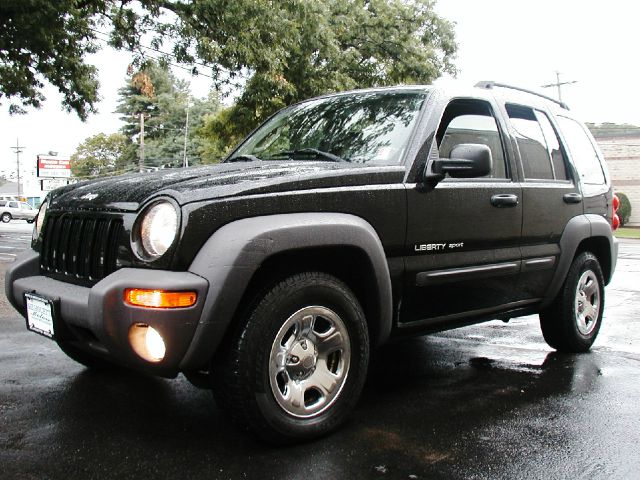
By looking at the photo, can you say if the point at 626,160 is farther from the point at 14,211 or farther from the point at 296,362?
the point at 296,362

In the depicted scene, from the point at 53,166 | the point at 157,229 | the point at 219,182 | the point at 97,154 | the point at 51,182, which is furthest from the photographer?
the point at 97,154

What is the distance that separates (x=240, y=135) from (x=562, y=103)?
17.2 metres

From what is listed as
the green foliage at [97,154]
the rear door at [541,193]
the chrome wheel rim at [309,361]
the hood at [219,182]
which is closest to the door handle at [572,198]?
the rear door at [541,193]

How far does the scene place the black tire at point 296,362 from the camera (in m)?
2.79

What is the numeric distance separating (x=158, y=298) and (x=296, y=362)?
74 cm

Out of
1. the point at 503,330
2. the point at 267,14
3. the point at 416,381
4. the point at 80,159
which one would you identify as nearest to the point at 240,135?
the point at 267,14

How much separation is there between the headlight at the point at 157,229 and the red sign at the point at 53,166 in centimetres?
3489

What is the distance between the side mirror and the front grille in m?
1.67

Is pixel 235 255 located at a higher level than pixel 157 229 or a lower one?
lower

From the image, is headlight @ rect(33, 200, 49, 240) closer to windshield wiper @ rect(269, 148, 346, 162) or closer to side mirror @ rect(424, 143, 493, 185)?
windshield wiper @ rect(269, 148, 346, 162)

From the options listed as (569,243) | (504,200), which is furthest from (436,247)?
(569,243)

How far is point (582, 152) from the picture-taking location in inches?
201

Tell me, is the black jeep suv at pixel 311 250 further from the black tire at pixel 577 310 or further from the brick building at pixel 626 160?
the brick building at pixel 626 160

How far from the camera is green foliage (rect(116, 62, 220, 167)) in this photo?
52.6 meters
